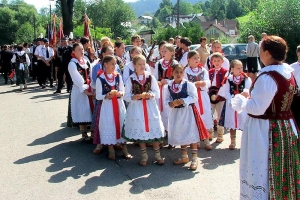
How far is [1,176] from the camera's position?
568 cm

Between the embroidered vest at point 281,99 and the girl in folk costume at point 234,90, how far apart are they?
2868mm

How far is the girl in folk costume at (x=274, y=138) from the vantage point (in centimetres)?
360

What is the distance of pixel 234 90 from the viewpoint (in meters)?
6.63

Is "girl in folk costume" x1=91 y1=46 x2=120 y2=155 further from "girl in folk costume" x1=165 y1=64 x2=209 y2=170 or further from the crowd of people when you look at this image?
"girl in folk costume" x1=165 y1=64 x2=209 y2=170

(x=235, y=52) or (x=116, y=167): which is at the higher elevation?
(x=235, y=52)

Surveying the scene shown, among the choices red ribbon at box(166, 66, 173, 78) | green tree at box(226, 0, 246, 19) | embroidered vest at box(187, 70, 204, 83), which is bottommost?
embroidered vest at box(187, 70, 204, 83)

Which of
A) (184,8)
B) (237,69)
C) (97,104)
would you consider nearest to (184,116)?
(237,69)

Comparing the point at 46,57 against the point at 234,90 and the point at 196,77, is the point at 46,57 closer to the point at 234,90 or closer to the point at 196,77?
the point at 196,77

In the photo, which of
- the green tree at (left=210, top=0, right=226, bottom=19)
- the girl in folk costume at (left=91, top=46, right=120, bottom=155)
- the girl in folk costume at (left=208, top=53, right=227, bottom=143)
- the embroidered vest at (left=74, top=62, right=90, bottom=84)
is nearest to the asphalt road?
the girl in folk costume at (left=91, top=46, right=120, bottom=155)

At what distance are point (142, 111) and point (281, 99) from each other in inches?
104

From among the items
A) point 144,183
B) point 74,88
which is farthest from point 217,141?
point 74,88

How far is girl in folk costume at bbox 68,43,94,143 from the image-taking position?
7148 millimetres

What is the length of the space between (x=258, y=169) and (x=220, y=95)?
10.6 feet

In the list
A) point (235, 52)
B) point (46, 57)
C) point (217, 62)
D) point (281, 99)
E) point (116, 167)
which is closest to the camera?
point (281, 99)
